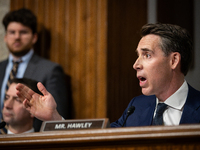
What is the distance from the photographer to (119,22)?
205cm

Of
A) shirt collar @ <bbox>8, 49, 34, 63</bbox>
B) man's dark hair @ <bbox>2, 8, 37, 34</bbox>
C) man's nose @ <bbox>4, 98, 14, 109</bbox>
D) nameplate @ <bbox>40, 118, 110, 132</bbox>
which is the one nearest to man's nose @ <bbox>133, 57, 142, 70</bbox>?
nameplate @ <bbox>40, 118, 110, 132</bbox>

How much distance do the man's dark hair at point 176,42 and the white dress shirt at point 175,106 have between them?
0.09 metres

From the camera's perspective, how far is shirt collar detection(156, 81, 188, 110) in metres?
1.38

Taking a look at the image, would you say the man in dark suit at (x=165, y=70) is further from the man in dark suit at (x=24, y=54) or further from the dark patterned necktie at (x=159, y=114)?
the man in dark suit at (x=24, y=54)

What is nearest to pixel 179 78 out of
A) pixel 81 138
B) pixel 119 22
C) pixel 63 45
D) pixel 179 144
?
pixel 179 144

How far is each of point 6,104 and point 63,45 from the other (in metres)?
0.81

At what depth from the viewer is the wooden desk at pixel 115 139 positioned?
0.98 m

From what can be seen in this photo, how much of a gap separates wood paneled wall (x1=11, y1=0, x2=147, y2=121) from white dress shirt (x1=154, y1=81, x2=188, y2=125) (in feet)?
0.97

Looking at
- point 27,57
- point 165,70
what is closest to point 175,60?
point 165,70

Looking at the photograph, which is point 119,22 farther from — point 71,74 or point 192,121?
point 192,121

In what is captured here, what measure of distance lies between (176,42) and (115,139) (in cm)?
A: 59

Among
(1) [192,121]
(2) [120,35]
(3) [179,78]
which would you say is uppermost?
(2) [120,35]

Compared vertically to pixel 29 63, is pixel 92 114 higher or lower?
lower

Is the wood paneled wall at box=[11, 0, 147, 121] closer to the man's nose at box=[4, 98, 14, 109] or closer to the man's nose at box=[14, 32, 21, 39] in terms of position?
the man's nose at box=[14, 32, 21, 39]
